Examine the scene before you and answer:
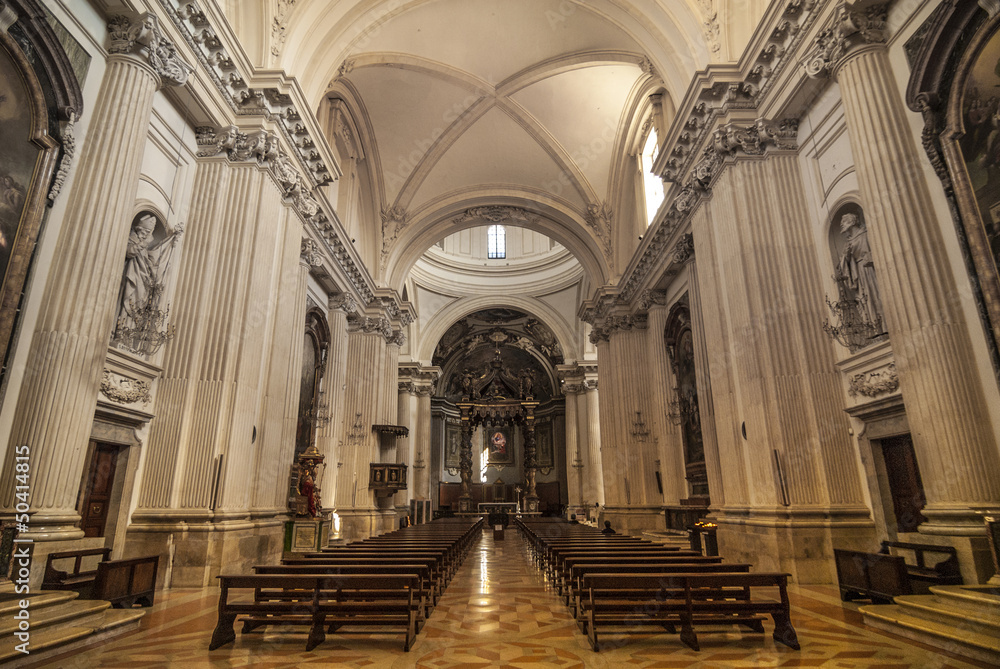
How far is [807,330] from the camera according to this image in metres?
7.30

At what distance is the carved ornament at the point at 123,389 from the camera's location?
20.3ft

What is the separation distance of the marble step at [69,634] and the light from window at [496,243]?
23958 mm

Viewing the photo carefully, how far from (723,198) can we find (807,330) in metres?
2.34

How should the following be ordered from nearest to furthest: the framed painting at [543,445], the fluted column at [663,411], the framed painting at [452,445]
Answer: the fluted column at [663,411], the framed painting at [543,445], the framed painting at [452,445]

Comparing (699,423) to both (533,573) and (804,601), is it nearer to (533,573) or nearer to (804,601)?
(533,573)

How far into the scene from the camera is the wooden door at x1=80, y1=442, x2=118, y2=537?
6238mm

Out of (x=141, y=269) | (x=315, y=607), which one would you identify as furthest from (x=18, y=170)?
(x=315, y=607)

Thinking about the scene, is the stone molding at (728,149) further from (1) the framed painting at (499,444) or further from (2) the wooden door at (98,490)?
(1) the framed painting at (499,444)

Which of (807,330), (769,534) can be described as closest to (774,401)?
(807,330)

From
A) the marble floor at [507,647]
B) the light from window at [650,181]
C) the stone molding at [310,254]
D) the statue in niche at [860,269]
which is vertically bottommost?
the marble floor at [507,647]

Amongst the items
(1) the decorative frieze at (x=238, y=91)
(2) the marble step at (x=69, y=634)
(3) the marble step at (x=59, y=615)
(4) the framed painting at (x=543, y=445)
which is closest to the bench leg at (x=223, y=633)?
(2) the marble step at (x=69, y=634)

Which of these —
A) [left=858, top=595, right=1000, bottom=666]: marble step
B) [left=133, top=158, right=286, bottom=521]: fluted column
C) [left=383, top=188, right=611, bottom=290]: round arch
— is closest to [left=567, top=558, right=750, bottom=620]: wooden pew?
[left=858, top=595, right=1000, bottom=666]: marble step

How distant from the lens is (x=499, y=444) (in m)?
32.2

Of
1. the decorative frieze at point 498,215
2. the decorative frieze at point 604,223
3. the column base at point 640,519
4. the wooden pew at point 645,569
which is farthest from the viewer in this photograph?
the decorative frieze at point 498,215
